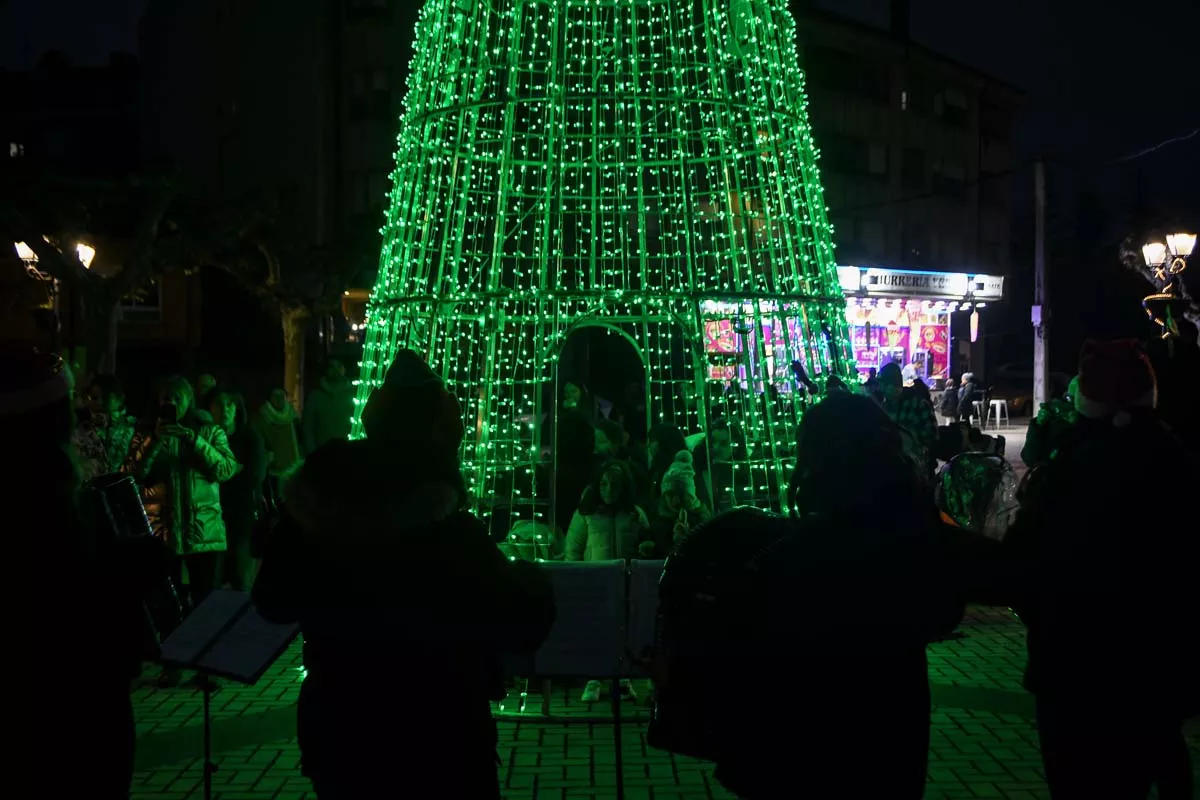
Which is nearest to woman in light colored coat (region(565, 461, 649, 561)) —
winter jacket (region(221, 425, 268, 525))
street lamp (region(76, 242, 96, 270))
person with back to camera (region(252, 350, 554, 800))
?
winter jacket (region(221, 425, 268, 525))

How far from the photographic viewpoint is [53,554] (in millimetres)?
2541

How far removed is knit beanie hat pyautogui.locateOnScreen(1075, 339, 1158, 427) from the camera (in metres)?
3.54

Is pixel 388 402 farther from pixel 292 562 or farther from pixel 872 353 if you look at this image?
pixel 872 353

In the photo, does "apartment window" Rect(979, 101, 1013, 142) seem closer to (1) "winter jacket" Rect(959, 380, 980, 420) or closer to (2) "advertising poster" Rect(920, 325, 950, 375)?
(2) "advertising poster" Rect(920, 325, 950, 375)

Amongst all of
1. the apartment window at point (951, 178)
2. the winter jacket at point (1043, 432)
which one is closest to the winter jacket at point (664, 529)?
the winter jacket at point (1043, 432)

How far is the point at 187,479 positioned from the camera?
7.79 metres

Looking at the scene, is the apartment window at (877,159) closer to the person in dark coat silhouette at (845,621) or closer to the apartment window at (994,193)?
the apartment window at (994,193)

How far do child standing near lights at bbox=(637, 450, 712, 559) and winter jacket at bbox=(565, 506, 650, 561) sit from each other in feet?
0.36

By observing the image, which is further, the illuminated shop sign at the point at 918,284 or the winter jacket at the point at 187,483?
the illuminated shop sign at the point at 918,284

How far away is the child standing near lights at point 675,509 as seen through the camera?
7203mm

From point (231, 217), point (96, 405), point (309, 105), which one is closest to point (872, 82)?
point (309, 105)

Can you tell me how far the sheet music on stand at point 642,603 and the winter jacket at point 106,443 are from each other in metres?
4.36

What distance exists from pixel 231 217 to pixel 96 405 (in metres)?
10.0

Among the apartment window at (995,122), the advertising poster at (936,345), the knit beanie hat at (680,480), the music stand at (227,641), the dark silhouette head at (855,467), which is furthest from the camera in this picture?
the apartment window at (995,122)
